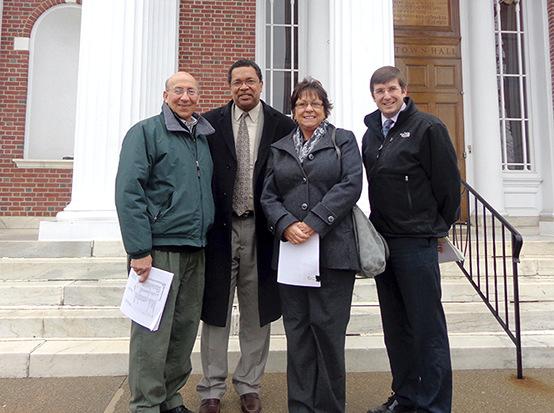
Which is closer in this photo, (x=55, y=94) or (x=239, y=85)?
(x=239, y=85)

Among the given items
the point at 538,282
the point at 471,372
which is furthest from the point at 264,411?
the point at 538,282

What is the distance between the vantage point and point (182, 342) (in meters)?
2.22

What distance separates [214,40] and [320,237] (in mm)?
5362

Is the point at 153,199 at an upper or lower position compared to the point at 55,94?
lower

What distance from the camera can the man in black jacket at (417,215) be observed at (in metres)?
2.06

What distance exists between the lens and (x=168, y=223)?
2.08 metres

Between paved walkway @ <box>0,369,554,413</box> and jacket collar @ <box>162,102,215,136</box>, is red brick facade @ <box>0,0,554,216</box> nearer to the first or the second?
jacket collar @ <box>162,102,215,136</box>

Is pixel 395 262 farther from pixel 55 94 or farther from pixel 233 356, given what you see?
pixel 55 94

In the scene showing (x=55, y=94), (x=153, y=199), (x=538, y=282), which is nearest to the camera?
(x=153, y=199)

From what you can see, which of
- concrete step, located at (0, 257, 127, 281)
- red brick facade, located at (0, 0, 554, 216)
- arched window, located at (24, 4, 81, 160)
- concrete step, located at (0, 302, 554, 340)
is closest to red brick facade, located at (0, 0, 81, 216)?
red brick facade, located at (0, 0, 554, 216)

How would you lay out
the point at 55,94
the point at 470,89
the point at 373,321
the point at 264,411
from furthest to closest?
the point at 55,94 → the point at 470,89 → the point at 373,321 → the point at 264,411

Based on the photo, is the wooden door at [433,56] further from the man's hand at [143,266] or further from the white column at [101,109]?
the man's hand at [143,266]

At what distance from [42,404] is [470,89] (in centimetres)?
683

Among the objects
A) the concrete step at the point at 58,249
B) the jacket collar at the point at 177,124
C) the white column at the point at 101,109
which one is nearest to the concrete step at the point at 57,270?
the concrete step at the point at 58,249
